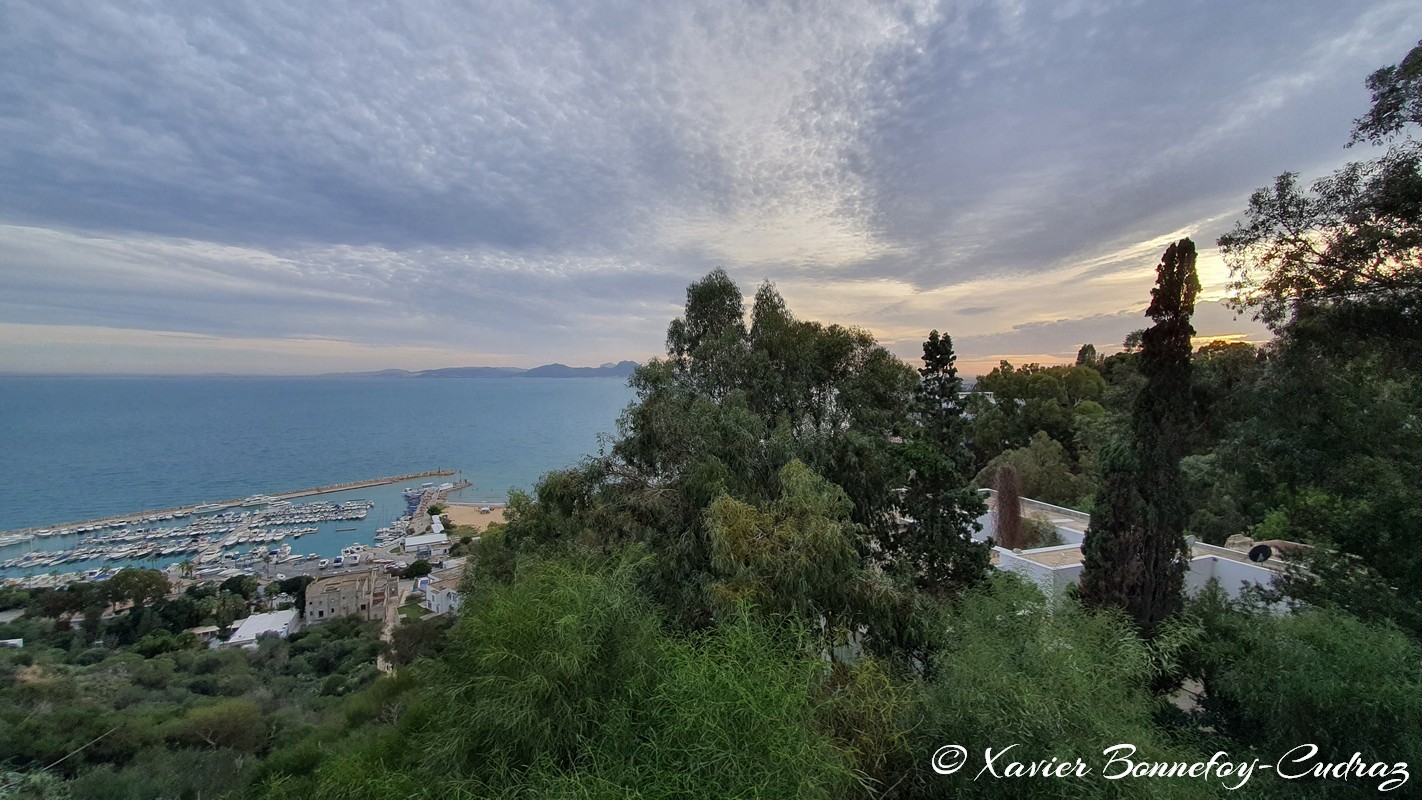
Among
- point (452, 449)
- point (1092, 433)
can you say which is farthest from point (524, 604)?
point (452, 449)

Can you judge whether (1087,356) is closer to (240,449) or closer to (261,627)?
(261,627)

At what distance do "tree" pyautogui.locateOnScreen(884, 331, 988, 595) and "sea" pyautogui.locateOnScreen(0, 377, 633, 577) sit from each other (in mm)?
3653

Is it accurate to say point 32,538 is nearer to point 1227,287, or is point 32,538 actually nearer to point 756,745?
point 756,745

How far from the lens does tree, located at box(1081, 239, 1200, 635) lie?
6.00m

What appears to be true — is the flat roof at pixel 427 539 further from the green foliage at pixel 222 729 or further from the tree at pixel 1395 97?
the tree at pixel 1395 97

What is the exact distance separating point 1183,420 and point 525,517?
25.2 feet

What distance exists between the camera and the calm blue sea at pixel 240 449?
32.8 meters

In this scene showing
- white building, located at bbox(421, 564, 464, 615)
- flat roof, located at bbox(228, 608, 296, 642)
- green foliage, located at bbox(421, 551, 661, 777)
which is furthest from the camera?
white building, located at bbox(421, 564, 464, 615)

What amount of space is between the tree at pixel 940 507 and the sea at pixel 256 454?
12.0ft

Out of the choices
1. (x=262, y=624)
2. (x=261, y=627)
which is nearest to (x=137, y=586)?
(x=262, y=624)

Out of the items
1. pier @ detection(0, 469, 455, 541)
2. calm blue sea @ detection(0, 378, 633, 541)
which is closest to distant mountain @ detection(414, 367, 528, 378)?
calm blue sea @ detection(0, 378, 633, 541)

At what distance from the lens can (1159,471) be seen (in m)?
6.09

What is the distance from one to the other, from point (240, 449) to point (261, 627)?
48.5 metres

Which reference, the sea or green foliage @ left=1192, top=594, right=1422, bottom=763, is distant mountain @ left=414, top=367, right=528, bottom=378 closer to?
the sea
